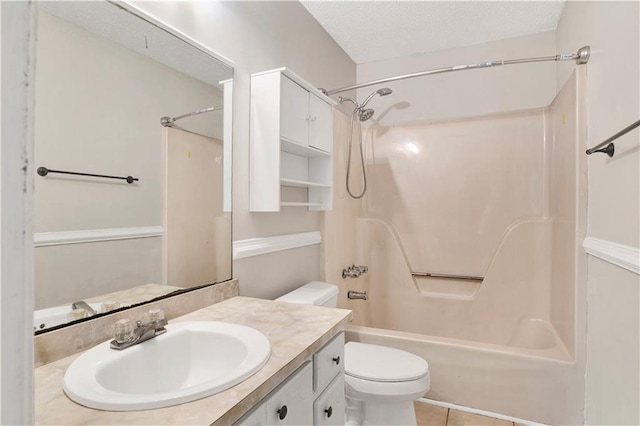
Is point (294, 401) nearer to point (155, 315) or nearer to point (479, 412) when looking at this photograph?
point (155, 315)

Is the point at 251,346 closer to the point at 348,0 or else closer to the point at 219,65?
the point at 219,65

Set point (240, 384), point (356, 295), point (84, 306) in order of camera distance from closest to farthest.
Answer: point (240, 384), point (84, 306), point (356, 295)

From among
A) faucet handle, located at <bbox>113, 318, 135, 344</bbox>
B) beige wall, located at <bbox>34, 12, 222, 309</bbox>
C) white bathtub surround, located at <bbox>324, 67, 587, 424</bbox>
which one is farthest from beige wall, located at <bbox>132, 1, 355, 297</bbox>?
faucet handle, located at <bbox>113, 318, 135, 344</bbox>

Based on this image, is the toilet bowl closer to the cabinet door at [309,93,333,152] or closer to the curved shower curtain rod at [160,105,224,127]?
the cabinet door at [309,93,333,152]

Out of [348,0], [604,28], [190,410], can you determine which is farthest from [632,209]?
[348,0]

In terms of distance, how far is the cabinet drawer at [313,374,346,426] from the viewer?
40.6 inches

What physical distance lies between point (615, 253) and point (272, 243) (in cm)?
144

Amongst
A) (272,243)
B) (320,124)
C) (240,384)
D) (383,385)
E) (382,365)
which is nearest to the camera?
(240,384)

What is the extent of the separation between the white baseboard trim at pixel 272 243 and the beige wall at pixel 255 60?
0.03 meters

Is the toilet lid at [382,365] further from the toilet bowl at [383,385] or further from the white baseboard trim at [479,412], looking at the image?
the white baseboard trim at [479,412]

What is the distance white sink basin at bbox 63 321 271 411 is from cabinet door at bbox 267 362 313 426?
0.10 meters

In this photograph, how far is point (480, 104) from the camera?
104 inches

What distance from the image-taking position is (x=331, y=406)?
112 centimetres

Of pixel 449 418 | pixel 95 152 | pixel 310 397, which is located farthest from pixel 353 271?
pixel 95 152
